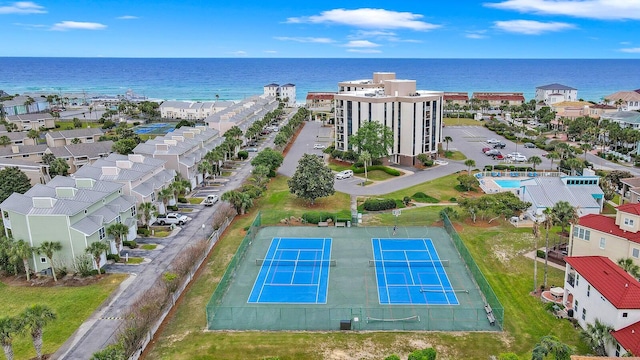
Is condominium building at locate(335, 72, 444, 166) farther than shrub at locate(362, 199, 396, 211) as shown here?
Yes

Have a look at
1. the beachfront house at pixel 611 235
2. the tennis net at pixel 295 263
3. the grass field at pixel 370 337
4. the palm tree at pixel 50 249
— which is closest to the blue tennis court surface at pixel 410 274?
the grass field at pixel 370 337

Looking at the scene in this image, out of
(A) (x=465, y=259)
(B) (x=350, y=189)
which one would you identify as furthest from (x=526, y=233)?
(B) (x=350, y=189)

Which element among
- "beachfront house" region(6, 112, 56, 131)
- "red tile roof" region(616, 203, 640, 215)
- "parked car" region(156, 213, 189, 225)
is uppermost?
"beachfront house" region(6, 112, 56, 131)

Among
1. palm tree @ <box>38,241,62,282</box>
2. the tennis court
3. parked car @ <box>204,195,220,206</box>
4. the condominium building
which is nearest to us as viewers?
the tennis court

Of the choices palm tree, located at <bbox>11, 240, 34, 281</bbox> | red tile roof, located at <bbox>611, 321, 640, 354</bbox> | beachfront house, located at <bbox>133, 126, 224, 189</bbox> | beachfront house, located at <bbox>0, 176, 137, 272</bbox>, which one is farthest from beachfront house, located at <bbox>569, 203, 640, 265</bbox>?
beachfront house, located at <bbox>133, 126, 224, 189</bbox>

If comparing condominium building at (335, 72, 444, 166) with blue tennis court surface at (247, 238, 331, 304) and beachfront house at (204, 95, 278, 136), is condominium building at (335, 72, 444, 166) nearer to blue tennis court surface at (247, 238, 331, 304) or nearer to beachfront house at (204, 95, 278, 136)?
beachfront house at (204, 95, 278, 136)

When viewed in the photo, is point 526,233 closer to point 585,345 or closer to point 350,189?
point 585,345
